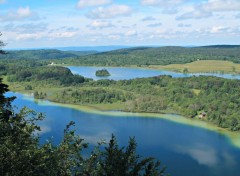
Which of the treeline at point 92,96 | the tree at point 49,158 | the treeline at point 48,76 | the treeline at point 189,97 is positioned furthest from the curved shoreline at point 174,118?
the tree at point 49,158

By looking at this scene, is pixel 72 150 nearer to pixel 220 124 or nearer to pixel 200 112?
pixel 220 124

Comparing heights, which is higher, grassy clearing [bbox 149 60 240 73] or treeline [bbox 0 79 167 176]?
treeline [bbox 0 79 167 176]

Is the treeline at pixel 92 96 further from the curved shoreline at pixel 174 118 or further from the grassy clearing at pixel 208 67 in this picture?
the grassy clearing at pixel 208 67

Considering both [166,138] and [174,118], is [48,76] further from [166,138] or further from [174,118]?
[166,138]

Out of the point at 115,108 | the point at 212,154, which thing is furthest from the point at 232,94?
the point at 212,154

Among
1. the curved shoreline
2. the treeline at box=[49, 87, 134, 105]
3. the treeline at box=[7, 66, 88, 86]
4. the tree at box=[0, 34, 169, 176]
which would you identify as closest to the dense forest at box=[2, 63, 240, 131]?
the treeline at box=[49, 87, 134, 105]

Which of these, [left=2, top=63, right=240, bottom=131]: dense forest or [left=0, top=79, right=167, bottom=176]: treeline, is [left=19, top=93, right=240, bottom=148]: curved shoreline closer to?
[left=2, top=63, right=240, bottom=131]: dense forest

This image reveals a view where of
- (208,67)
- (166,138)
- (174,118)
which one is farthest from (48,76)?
(166,138)
